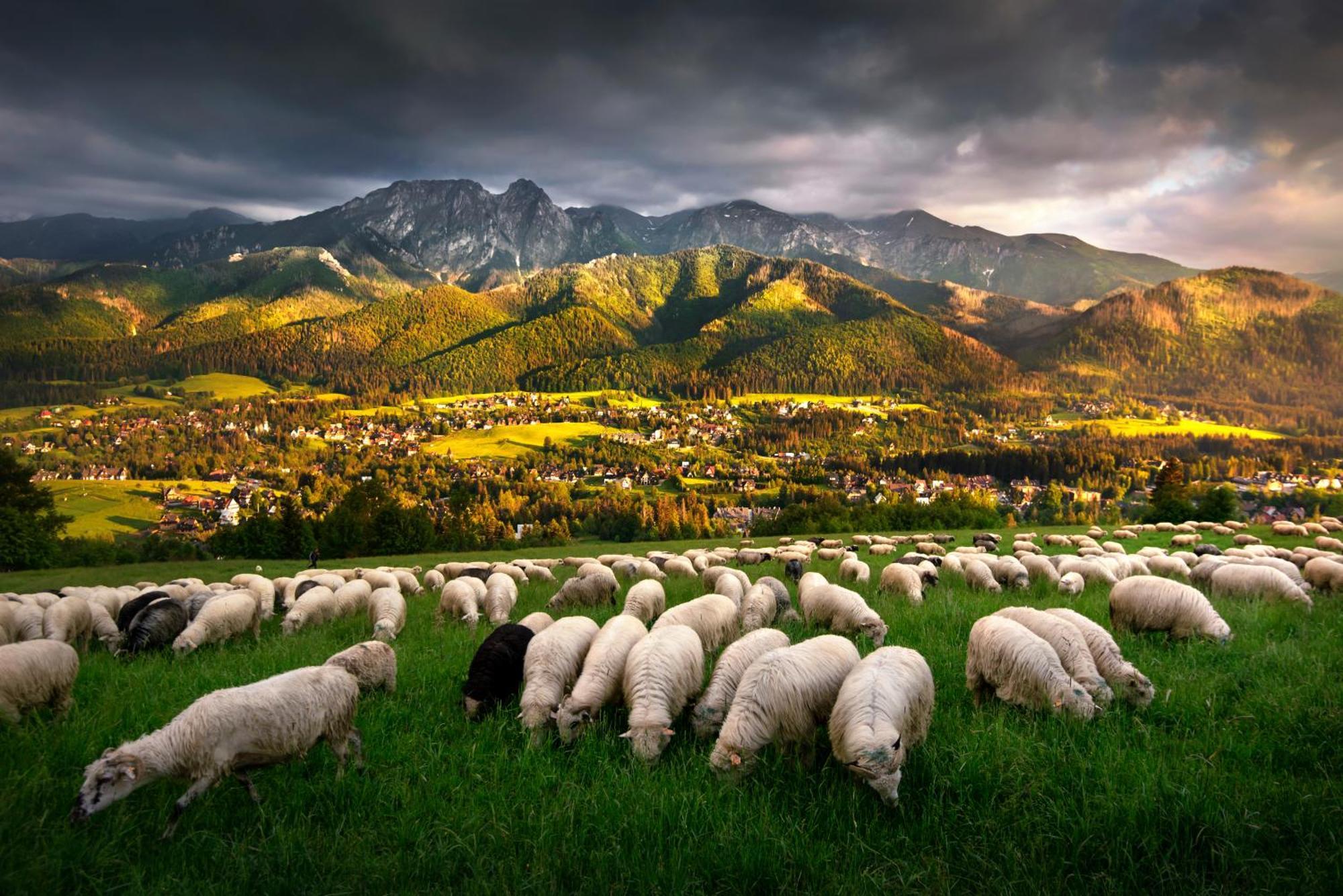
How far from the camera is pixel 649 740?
5.89 m

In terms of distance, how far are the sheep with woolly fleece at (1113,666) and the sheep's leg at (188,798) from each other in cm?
940

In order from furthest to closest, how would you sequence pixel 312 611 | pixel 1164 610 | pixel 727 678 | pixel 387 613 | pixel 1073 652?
pixel 312 611
pixel 387 613
pixel 1164 610
pixel 1073 652
pixel 727 678

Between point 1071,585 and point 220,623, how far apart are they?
1917cm

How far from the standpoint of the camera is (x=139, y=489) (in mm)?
113625

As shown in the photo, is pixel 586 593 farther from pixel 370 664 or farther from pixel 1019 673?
pixel 1019 673

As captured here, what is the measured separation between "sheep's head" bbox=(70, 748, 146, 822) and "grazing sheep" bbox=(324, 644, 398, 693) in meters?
2.75

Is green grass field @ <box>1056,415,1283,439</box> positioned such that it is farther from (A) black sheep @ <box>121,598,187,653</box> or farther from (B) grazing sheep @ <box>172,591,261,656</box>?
(A) black sheep @ <box>121,598,187,653</box>

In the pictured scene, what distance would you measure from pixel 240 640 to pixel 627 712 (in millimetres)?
9705

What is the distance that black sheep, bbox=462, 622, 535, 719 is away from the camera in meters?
7.29

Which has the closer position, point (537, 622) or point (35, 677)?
point (35, 677)

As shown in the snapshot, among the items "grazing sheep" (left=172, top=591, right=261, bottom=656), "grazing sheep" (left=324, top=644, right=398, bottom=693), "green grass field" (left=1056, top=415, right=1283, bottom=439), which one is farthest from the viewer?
"green grass field" (left=1056, top=415, right=1283, bottom=439)

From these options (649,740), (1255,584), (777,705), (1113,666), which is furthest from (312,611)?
(1255,584)

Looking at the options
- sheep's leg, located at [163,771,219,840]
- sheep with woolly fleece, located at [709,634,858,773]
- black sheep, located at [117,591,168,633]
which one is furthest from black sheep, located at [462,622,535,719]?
black sheep, located at [117,591,168,633]

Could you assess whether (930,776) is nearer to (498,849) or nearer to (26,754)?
(498,849)
